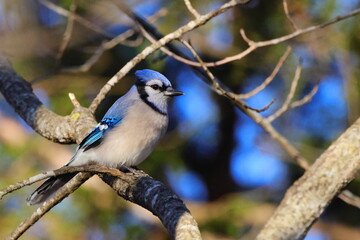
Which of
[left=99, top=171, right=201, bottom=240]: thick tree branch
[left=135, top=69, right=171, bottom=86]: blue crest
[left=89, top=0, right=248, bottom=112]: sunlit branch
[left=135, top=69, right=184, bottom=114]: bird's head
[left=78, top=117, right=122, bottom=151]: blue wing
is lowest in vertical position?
[left=99, top=171, right=201, bottom=240]: thick tree branch

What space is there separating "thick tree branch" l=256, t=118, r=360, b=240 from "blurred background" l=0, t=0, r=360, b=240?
2.09 meters

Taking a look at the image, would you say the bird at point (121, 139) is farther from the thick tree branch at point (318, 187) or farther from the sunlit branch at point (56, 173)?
the thick tree branch at point (318, 187)

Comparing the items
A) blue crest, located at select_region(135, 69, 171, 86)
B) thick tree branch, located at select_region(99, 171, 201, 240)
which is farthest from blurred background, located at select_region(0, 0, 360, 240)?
thick tree branch, located at select_region(99, 171, 201, 240)

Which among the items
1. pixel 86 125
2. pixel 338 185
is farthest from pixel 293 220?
pixel 86 125

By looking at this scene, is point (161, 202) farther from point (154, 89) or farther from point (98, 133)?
point (154, 89)

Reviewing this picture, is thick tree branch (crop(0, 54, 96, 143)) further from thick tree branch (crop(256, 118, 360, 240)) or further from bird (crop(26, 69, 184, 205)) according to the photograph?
thick tree branch (crop(256, 118, 360, 240))

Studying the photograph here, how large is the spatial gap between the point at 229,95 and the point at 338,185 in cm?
91

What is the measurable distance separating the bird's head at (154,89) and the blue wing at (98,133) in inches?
11.7

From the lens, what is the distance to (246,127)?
562 centimetres

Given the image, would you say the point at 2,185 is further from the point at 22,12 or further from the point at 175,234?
the point at 175,234

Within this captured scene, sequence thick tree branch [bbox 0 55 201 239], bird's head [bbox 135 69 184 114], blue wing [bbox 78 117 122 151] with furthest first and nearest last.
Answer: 1. bird's head [bbox 135 69 184 114]
2. blue wing [bbox 78 117 122 151]
3. thick tree branch [bbox 0 55 201 239]

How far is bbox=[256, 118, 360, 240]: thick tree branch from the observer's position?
2289mm

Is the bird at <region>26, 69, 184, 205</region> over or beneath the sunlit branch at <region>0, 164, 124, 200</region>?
over

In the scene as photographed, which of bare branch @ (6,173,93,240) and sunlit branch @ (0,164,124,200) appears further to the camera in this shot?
bare branch @ (6,173,93,240)
